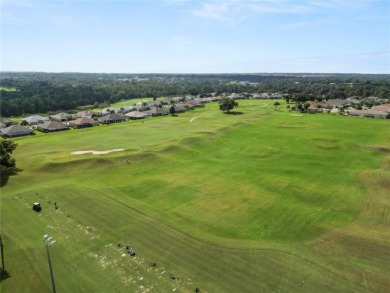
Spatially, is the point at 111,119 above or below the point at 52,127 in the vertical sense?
above

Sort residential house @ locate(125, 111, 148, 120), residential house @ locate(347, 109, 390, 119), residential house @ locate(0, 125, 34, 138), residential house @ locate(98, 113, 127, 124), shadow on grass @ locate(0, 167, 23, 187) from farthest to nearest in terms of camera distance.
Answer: residential house @ locate(125, 111, 148, 120), residential house @ locate(347, 109, 390, 119), residential house @ locate(98, 113, 127, 124), residential house @ locate(0, 125, 34, 138), shadow on grass @ locate(0, 167, 23, 187)

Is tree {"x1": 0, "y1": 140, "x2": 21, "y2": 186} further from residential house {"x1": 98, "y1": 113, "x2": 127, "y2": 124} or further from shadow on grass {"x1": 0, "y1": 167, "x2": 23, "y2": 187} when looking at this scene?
residential house {"x1": 98, "y1": 113, "x2": 127, "y2": 124}

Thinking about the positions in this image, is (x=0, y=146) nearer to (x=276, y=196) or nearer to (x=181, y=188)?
(x=181, y=188)

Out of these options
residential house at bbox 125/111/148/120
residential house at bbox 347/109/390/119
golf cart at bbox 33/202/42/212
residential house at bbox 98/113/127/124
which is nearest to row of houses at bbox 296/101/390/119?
residential house at bbox 347/109/390/119

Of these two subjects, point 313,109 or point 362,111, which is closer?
point 362,111

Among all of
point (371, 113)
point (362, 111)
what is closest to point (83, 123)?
point (362, 111)

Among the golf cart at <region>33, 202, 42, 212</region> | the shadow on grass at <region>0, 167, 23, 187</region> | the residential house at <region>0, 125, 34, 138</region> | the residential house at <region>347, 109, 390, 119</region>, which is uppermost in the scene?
the residential house at <region>347, 109, 390, 119</region>

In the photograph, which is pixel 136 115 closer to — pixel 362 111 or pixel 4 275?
pixel 362 111
